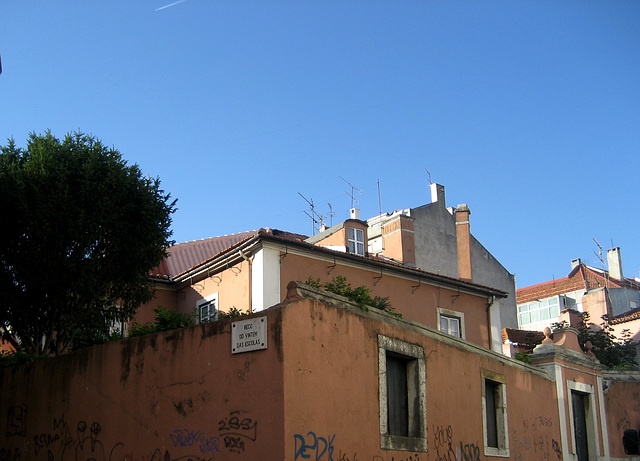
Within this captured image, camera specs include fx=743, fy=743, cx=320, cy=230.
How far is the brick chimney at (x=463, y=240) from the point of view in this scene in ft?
94.2

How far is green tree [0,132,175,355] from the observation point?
14008mm

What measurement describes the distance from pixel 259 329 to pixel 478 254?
80.8 ft

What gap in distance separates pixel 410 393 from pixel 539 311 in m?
33.9

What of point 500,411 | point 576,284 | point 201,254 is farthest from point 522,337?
point 500,411

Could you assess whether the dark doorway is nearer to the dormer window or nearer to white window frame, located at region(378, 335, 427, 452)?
the dormer window

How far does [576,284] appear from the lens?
43.1 metres

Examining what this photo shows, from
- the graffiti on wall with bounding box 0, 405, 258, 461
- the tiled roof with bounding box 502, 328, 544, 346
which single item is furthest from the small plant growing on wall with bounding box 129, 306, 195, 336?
the tiled roof with bounding box 502, 328, 544, 346

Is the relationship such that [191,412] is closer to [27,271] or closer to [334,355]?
[334,355]

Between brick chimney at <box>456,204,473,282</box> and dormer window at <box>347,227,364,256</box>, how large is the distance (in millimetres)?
6607

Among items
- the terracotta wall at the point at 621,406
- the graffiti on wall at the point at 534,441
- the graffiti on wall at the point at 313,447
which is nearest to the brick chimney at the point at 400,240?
the terracotta wall at the point at 621,406

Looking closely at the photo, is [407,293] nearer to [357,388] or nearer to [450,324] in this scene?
[450,324]

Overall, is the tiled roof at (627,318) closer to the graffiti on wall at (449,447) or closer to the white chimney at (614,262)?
the white chimney at (614,262)

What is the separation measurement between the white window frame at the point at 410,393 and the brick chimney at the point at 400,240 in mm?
15681

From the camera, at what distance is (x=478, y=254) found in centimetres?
3284
